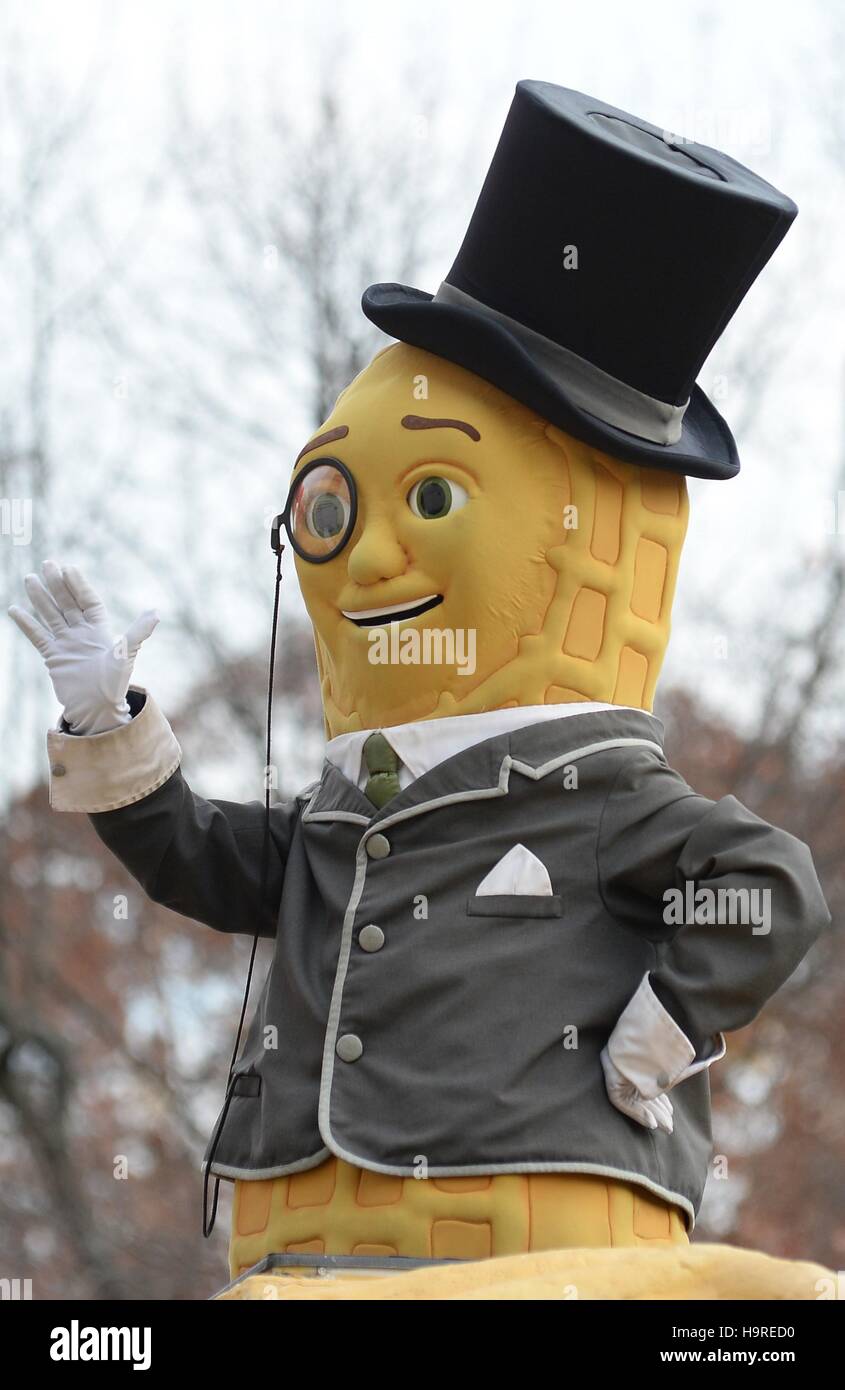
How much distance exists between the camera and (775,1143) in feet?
29.6

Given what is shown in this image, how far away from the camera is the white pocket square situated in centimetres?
271

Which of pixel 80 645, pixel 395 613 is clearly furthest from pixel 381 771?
pixel 80 645

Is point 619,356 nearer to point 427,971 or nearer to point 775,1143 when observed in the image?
point 427,971

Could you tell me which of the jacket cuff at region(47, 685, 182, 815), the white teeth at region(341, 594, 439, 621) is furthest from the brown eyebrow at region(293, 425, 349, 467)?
the jacket cuff at region(47, 685, 182, 815)

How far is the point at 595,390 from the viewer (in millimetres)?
2871

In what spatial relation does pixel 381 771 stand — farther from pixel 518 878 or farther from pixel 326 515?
pixel 326 515

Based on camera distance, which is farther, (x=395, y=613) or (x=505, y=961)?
(x=395, y=613)

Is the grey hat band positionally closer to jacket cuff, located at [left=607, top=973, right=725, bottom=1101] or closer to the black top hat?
the black top hat

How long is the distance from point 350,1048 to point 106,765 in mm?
605

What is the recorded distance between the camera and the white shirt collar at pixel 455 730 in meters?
2.81

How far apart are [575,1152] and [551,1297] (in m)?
0.27

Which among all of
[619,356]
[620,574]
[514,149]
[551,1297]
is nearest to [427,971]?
[551,1297]

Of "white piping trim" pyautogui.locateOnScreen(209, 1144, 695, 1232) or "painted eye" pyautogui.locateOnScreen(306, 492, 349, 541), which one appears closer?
"white piping trim" pyautogui.locateOnScreen(209, 1144, 695, 1232)

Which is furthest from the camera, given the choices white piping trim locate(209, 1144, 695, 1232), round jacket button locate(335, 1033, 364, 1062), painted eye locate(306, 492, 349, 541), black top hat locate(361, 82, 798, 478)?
painted eye locate(306, 492, 349, 541)
